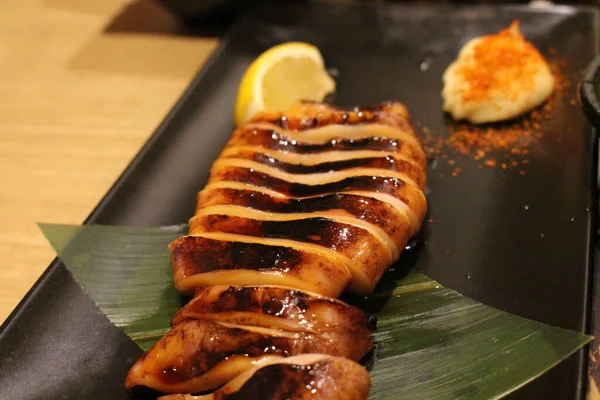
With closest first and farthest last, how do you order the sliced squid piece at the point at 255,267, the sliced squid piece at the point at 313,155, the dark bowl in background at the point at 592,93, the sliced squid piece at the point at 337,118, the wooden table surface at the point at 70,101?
the sliced squid piece at the point at 255,267 < the dark bowl in background at the point at 592,93 < the sliced squid piece at the point at 313,155 < the sliced squid piece at the point at 337,118 < the wooden table surface at the point at 70,101

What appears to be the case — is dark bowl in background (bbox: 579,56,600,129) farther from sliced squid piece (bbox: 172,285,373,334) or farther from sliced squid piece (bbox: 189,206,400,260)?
sliced squid piece (bbox: 172,285,373,334)

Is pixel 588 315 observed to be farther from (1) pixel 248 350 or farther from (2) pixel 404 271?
(1) pixel 248 350

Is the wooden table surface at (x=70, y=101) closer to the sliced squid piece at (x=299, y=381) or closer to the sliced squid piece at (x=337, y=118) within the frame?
the sliced squid piece at (x=337, y=118)

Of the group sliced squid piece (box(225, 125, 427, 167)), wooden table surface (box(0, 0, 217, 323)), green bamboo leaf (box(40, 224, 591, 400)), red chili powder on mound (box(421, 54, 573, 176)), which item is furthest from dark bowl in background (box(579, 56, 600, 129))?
wooden table surface (box(0, 0, 217, 323))

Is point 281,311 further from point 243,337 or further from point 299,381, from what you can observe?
point 299,381

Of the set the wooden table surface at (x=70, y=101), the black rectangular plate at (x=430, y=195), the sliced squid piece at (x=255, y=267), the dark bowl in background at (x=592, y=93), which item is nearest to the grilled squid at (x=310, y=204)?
the sliced squid piece at (x=255, y=267)

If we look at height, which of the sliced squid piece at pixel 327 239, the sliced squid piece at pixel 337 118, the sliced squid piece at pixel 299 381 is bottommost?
the sliced squid piece at pixel 299 381

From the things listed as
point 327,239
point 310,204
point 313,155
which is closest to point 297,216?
point 310,204
